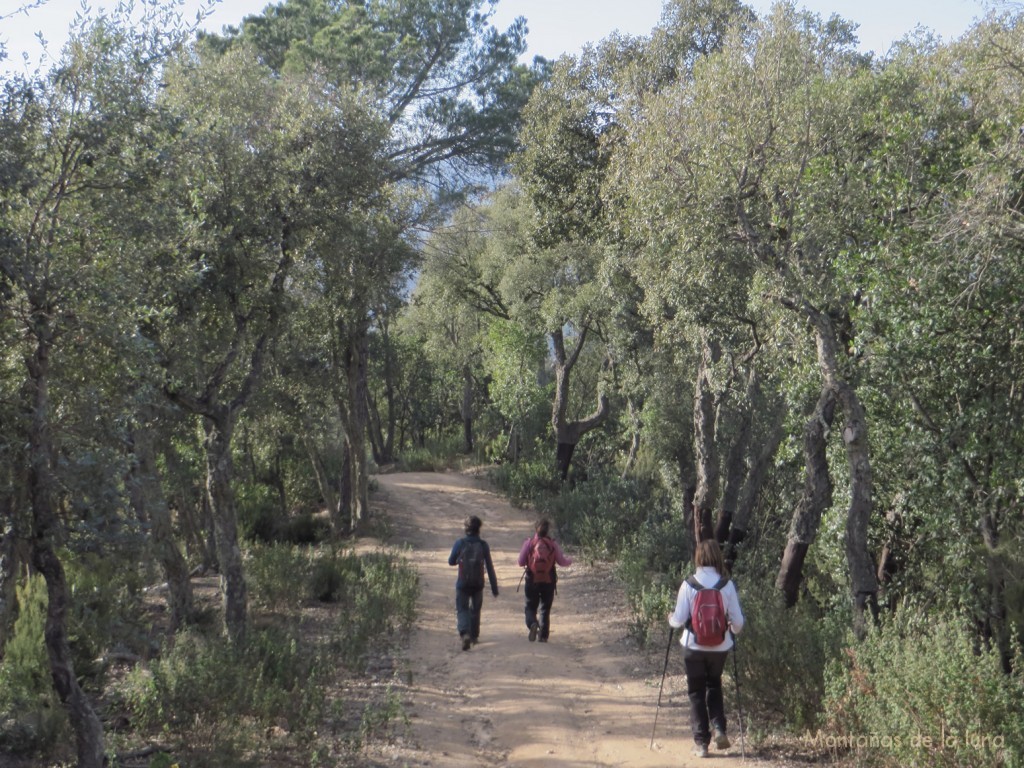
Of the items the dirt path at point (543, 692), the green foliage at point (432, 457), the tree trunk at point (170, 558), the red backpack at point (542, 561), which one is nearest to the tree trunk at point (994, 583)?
the dirt path at point (543, 692)

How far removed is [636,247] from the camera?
16.5 meters

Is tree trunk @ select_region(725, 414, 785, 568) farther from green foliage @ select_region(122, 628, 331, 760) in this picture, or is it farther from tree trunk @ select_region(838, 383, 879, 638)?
green foliage @ select_region(122, 628, 331, 760)

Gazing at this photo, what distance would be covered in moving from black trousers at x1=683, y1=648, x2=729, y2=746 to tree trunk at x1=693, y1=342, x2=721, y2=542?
7.36 m

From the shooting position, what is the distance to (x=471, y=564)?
10695 millimetres

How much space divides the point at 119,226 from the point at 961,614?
7681 millimetres

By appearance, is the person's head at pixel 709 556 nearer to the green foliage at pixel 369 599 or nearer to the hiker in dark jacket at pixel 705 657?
the hiker in dark jacket at pixel 705 657

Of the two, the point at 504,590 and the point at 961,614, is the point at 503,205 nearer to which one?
the point at 504,590

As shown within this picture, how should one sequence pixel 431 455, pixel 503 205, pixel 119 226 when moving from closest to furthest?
pixel 119 226 → pixel 503 205 → pixel 431 455

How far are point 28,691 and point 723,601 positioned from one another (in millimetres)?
5725

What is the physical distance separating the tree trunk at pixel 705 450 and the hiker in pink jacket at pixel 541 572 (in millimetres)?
4101

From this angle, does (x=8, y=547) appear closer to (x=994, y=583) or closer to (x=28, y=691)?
(x=28, y=691)

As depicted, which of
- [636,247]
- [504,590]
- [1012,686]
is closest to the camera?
[1012,686]

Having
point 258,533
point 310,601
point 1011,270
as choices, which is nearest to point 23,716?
point 310,601

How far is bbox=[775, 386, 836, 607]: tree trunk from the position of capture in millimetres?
10156
